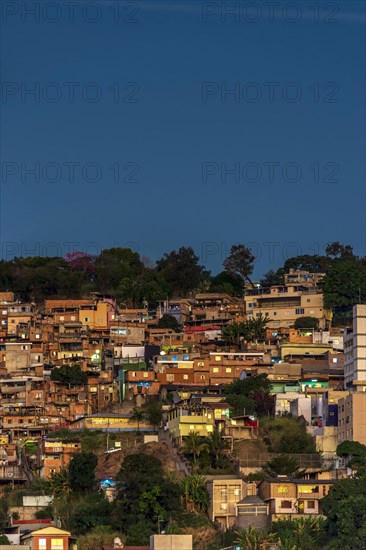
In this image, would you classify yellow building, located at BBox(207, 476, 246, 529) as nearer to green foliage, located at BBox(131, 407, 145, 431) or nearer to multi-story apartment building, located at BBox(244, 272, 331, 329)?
green foliage, located at BBox(131, 407, 145, 431)

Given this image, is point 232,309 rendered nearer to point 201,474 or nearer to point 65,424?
point 65,424

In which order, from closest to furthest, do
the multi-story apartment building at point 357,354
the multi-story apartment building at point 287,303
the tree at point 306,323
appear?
the multi-story apartment building at point 357,354 → the tree at point 306,323 → the multi-story apartment building at point 287,303

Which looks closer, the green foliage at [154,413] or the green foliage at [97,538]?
the green foliage at [97,538]

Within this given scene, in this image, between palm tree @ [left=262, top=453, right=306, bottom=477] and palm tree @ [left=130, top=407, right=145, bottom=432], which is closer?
palm tree @ [left=262, top=453, right=306, bottom=477]

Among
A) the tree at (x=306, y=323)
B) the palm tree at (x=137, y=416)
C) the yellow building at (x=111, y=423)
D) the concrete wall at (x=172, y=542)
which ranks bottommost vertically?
→ the concrete wall at (x=172, y=542)

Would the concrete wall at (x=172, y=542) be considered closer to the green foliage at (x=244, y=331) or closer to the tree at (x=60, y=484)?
the tree at (x=60, y=484)

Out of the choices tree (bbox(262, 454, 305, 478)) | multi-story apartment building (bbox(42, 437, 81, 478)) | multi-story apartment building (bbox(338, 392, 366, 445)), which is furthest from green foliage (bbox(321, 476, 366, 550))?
multi-story apartment building (bbox(42, 437, 81, 478))

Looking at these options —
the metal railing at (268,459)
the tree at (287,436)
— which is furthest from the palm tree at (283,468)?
the tree at (287,436)

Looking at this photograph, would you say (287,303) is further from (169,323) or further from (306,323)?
(169,323)
